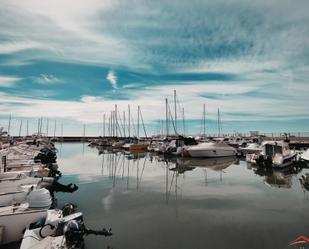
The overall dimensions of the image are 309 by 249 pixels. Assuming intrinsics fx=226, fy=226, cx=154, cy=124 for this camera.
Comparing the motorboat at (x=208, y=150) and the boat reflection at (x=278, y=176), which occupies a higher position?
the motorboat at (x=208, y=150)

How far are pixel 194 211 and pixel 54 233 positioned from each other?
23.7ft

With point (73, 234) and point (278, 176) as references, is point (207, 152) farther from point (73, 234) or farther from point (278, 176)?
point (73, 234)

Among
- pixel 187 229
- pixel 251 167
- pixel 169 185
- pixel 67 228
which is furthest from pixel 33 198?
pixel 251 167

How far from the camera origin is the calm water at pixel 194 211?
8461 millimetres

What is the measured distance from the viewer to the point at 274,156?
27906 millimetres

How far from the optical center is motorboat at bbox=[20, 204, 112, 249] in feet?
21.9

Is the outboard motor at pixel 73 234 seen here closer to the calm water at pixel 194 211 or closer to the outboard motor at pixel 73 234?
the outboard motor at pixel 73 234

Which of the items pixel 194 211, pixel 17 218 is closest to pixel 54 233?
pixel 17 218

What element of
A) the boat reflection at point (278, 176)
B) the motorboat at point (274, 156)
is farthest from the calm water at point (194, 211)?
the motorboat at point (274, 156)

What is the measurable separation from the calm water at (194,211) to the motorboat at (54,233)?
109 centimetres

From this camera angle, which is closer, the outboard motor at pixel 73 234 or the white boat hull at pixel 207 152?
the outboard motor at pixel 73 234

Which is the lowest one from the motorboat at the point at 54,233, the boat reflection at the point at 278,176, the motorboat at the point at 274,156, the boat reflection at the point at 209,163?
the boat reflection at the point at 278,176

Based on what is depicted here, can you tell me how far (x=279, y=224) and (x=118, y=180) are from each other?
46.9 ft

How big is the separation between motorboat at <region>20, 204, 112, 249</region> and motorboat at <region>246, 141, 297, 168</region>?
24556mm
